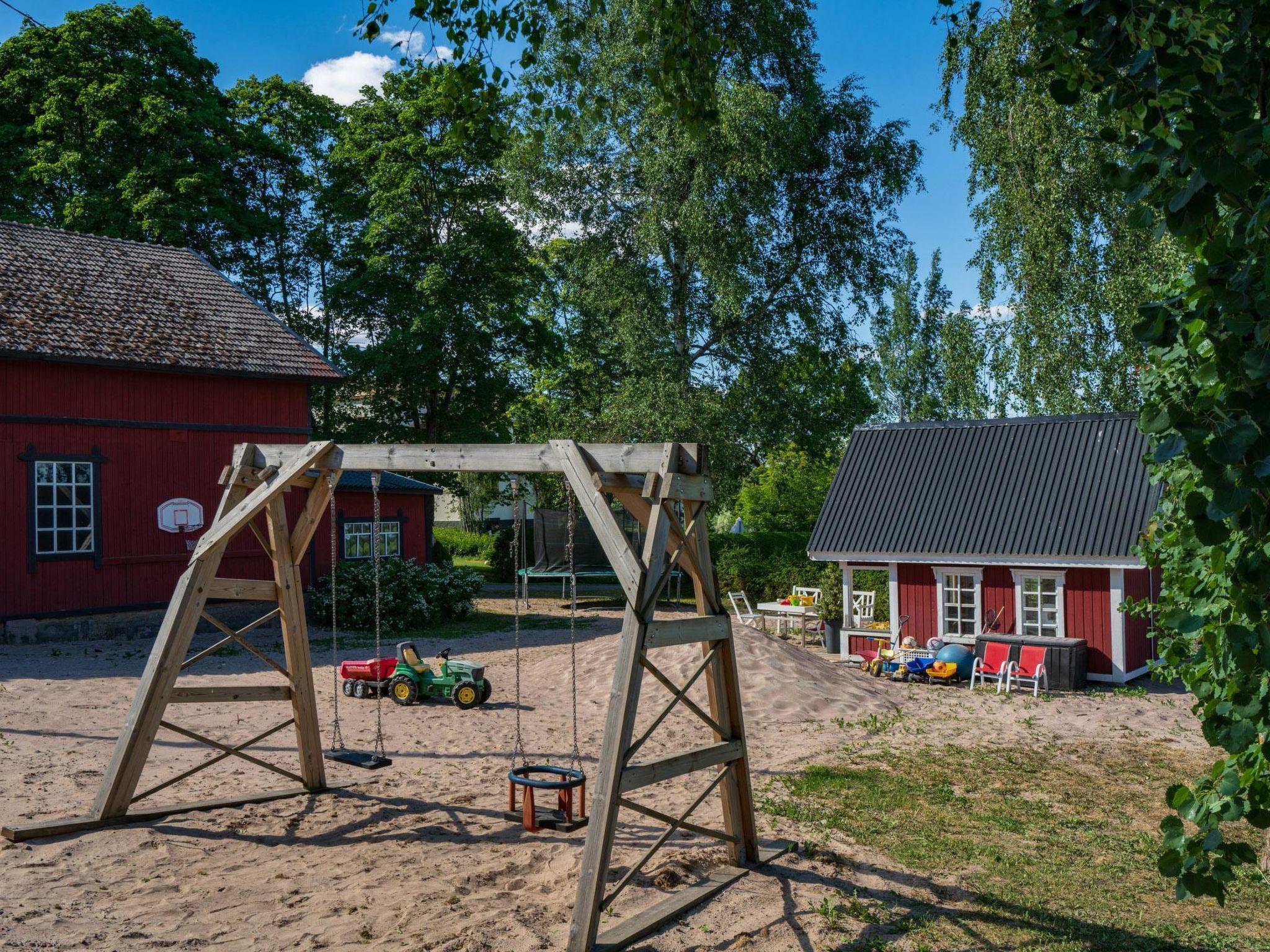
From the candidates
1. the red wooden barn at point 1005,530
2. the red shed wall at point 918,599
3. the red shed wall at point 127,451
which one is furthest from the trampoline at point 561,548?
the red shed wall at point 918,599

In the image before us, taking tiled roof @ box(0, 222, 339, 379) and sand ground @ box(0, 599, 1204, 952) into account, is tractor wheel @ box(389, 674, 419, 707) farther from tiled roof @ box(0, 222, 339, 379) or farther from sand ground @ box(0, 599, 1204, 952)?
tiled roof @ box(0, 222, 339, 379)

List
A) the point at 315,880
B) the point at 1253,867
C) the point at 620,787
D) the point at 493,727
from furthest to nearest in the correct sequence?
1. the point at 493,727
2. the point at 1253,867
3. the point at 315,880
4. the point at 620,787

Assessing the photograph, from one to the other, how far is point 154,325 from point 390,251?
37.2 ft

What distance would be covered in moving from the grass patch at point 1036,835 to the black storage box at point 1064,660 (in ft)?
12.4

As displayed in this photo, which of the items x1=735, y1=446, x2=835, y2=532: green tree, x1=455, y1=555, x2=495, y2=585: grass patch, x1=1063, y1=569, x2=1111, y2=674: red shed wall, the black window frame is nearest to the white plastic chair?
x1=1063, y1=569, x2=1111, y2=674: red shed wall

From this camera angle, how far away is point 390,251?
30281 mm

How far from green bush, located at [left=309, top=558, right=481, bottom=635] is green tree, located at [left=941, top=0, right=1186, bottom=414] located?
12.6 m

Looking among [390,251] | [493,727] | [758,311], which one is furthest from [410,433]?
[493,727]

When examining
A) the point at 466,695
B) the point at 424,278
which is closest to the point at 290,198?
the point at 424,278

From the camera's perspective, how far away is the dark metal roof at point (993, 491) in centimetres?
1644

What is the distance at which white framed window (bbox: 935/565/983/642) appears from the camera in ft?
56.7

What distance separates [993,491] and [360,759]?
12.5m

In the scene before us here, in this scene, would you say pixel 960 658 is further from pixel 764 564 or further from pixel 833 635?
pixel 764 564

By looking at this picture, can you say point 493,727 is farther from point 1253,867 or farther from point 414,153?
point 414,153
